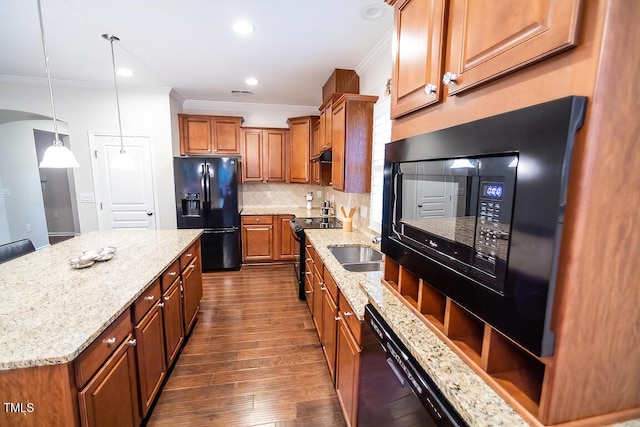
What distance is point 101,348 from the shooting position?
1.16 meters

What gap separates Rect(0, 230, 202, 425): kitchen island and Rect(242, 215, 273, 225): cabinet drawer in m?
2.25

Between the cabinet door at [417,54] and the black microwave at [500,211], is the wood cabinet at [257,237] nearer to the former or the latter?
the cabinet door at [417,54]

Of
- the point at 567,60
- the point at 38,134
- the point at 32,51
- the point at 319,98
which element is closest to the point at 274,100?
the point at 319,98

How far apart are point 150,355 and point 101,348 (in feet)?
1.88

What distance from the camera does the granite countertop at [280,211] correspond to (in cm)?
441

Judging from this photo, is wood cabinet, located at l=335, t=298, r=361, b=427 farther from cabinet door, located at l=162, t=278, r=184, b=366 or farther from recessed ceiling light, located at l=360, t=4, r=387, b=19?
recessed ceiling light, located at l=360, t=4, r=387, b=19

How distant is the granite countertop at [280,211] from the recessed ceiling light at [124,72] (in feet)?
7.41

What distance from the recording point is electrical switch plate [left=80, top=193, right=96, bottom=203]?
385cm

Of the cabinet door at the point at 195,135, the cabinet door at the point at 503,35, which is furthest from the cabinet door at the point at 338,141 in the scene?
the cabinet door at the point at 195,135

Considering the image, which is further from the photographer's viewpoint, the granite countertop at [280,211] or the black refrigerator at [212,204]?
the granite countertop at [280,211]

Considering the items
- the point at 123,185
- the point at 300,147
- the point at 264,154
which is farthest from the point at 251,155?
the point at 123,185

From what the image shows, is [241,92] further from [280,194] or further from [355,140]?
[355,140]

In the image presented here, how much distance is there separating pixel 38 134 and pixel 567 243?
815 centimetres

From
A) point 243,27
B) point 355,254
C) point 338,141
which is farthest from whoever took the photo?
point 338,141
